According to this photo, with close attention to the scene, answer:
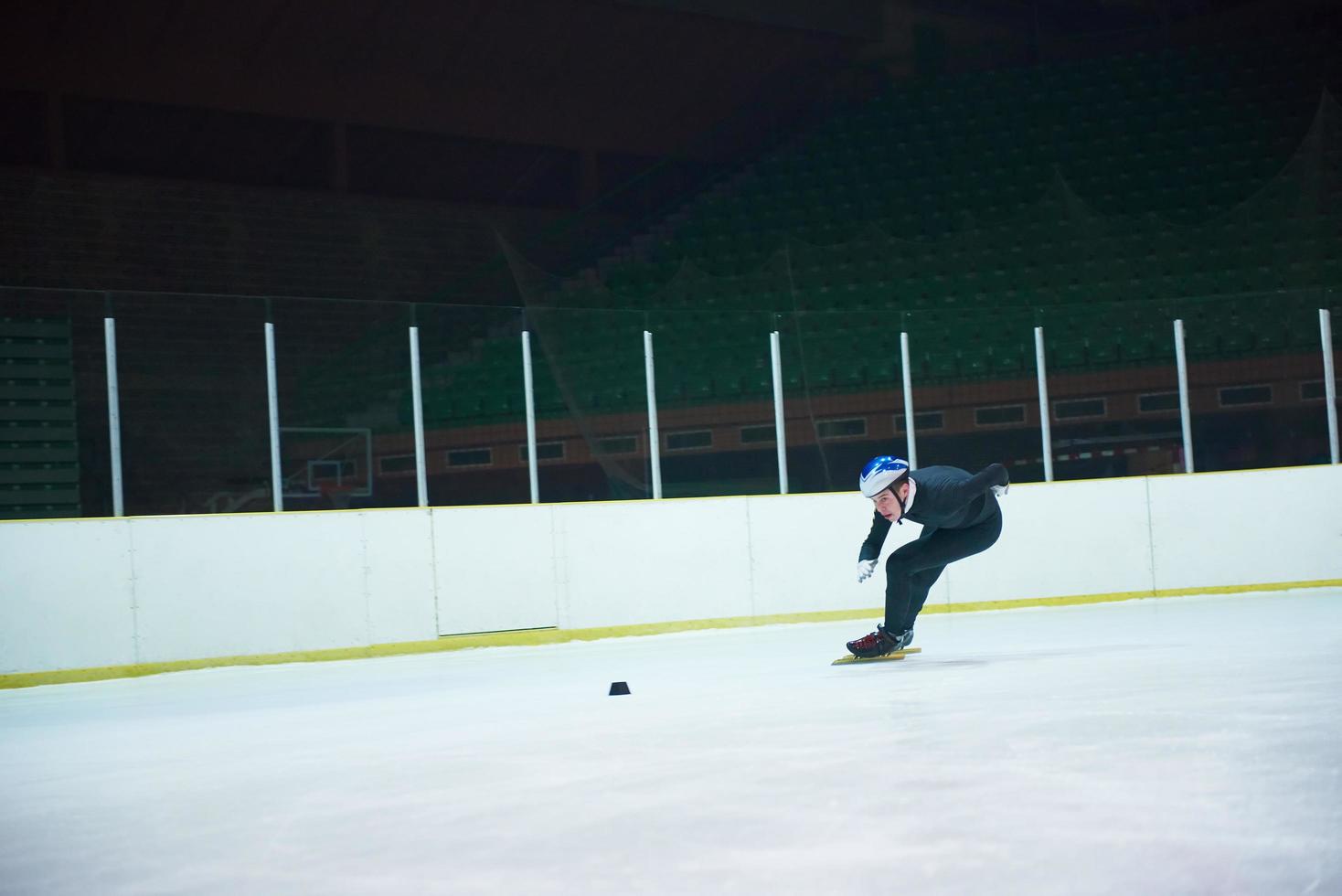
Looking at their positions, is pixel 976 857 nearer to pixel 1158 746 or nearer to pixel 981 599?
pixel 1158 746

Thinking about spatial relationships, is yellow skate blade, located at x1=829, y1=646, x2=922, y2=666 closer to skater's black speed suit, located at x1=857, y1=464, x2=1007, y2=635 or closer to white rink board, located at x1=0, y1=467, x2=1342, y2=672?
skater's black speed suit, located at x1=857, y1=464, x2=1007, y2=635

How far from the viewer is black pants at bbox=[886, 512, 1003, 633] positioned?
21.5ft

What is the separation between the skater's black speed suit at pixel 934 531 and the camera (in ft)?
20.3

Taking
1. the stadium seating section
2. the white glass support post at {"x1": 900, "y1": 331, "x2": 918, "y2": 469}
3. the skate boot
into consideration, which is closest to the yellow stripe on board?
the white glass support post at {"x1": 900, "y1": 331, "x2": 918, "y2": 469}

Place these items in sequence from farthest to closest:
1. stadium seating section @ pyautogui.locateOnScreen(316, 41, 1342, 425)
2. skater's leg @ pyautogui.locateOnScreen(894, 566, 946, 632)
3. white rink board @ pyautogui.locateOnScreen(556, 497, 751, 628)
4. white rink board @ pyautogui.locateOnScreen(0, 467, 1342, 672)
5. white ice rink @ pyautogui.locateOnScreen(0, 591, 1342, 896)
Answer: stadium seating section @ pyautogui.locateOnScreen(316, 41, 1342, 425) → white rink board @ pyautogui.locateOnScreen(556, 497, 751, 628) → white rink board @ pyautogui.locateOnScreen(0, 467, 1342, 672) → skater's leg @ pyautogui.locateOnScreen(894, 566, 946, 632) → white ice rink @ pyautogui.locateOnScreen(0, 591, 1342, 896)

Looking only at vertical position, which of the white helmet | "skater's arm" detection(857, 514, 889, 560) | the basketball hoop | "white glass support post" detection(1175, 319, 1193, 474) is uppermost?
"white glass support post" detection(1175, 319, 1193, 474)

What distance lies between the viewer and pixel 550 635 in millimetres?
9547

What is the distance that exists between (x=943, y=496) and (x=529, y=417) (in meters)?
4.27

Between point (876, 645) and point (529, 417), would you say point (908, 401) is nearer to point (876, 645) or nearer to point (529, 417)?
point (529, 417)

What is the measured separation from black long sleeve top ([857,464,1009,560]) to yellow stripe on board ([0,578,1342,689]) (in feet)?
11.8

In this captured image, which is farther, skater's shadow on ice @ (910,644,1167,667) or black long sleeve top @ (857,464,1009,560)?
skater's shadow on ice @ (910,644,1167,667)

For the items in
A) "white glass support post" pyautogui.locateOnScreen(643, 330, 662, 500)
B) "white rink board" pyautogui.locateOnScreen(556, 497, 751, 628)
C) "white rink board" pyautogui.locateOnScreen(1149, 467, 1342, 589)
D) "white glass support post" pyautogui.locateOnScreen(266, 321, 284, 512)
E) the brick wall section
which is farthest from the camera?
the brick wall section

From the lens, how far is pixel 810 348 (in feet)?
34.3

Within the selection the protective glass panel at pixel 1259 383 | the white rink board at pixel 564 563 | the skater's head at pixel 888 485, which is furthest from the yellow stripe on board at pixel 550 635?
the skater's head at pixel 888 485
